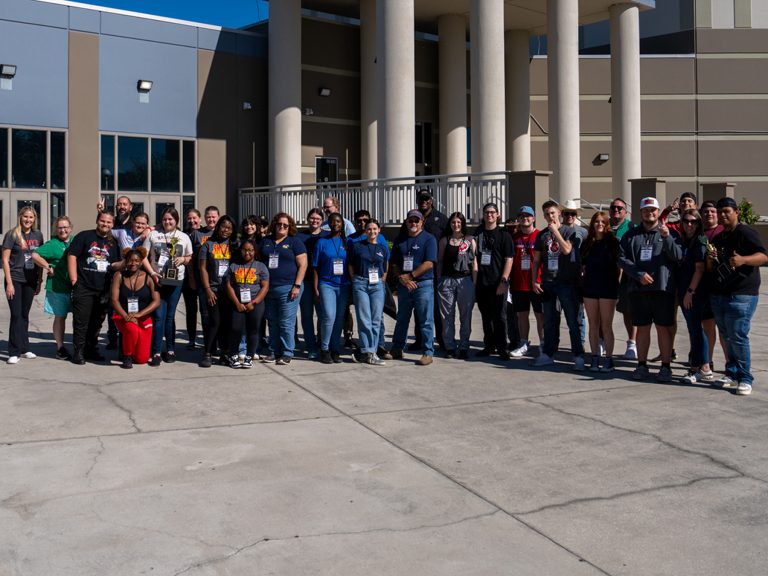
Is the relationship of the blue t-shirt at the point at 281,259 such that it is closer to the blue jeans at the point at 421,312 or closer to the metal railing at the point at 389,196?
the blue jeans at the point at 421,312

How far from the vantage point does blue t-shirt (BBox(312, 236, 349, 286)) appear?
9961mm

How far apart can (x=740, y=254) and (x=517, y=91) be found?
23604 millimetres

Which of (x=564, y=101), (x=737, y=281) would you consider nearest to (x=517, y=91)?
(x=564, y=101)

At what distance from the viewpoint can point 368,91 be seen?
28.1 meters

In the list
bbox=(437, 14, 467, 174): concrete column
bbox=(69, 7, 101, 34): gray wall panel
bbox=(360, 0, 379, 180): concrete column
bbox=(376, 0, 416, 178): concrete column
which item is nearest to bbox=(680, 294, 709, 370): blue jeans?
bbox=(376, 0, 416, 178): concrete column

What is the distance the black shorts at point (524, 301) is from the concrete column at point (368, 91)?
17.7 metres

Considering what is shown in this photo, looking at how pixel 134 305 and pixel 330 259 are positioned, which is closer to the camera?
pixel 134 305

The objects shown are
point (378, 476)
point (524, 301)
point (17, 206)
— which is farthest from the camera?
point (17, 206)

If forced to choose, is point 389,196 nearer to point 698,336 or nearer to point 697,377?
point 698,336

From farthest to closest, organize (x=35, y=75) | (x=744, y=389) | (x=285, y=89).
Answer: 1. (x=285, y=89)
2. (x=35, y=75)
3. (x=744, y=389)

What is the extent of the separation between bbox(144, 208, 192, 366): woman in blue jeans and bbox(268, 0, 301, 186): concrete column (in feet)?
53.5

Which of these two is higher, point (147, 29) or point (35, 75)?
point (147, 29)

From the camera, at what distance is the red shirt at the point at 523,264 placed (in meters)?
10.4

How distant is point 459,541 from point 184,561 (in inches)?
55.8
